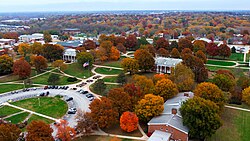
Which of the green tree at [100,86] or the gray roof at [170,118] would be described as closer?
the gray roof at [170,118]

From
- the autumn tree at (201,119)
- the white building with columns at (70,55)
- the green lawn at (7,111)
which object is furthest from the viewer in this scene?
the white building with columns at (70,55)

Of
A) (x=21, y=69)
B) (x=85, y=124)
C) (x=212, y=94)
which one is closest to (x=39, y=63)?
(x=21, y=69)

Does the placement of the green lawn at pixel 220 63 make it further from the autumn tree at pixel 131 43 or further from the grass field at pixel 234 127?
the grass field at pixel 234 127

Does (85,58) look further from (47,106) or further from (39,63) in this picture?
(47,106)

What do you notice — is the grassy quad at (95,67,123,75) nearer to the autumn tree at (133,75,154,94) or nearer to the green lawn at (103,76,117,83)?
the green lawn at (103,76,117,83)

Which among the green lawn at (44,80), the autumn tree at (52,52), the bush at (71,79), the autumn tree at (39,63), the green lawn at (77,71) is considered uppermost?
the autumn tree at (52,52)

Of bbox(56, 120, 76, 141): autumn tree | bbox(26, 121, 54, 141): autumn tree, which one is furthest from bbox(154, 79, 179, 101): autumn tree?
bbox(26, 121, 54, 141): autumn tree

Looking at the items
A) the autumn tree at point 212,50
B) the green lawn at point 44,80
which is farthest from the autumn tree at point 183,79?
the autumn tree at point 212,50

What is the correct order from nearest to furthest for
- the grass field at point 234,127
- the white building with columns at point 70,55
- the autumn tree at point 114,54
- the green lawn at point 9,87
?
the grass field at point 234,127 < the green lawn at point 9,87 < the autumn tree at point 114,54 < the white building with columns at point 70,55
